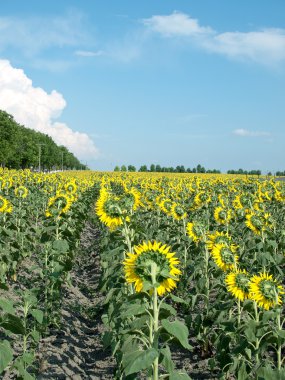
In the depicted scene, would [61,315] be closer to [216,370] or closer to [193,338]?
[193,338]

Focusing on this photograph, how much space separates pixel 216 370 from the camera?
5207 mm

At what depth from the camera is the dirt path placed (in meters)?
5.19

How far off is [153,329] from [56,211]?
13.6 feet

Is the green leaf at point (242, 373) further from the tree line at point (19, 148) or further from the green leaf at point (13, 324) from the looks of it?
the tree line at point (19, 148)

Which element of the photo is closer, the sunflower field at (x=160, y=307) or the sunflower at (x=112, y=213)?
the sunflower field at (x=160, y=307)

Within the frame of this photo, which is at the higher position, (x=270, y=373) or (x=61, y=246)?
(x=61, y=246)

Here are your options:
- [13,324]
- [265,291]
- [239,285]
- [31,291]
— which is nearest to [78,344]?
[31,291]

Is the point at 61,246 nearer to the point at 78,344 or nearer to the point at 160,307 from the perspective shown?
the point at 78,344

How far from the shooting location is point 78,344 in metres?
6.14

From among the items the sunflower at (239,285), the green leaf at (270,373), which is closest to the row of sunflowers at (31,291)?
the green leaf at (270,373)

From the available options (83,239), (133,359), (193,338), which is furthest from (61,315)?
(83,239)

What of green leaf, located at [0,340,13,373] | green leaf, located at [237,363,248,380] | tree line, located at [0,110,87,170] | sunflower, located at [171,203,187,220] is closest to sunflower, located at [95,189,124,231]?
green leaf, located at [237,363,248,380]

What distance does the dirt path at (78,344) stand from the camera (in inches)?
204

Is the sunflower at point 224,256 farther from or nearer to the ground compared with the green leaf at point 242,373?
farther from the ground
